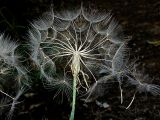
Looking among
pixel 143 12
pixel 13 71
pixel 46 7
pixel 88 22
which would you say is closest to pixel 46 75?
pixel 13 71

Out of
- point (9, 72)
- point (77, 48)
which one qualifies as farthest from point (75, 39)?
point (9, 72)

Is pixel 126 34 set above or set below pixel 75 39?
above

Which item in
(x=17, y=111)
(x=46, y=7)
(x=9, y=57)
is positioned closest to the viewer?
(x=9, y=57)

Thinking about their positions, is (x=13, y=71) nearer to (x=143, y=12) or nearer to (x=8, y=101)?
(x=8, y=101)

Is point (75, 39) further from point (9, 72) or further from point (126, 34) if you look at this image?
point (126, 34)

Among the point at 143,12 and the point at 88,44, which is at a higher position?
the point at 143,12

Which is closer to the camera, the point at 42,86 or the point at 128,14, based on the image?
the point at 42,86

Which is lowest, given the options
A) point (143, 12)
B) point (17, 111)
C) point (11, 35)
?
point (17, 111)

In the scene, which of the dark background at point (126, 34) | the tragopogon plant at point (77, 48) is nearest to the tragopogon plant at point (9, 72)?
the tragopogon plant at point (77, 48)
